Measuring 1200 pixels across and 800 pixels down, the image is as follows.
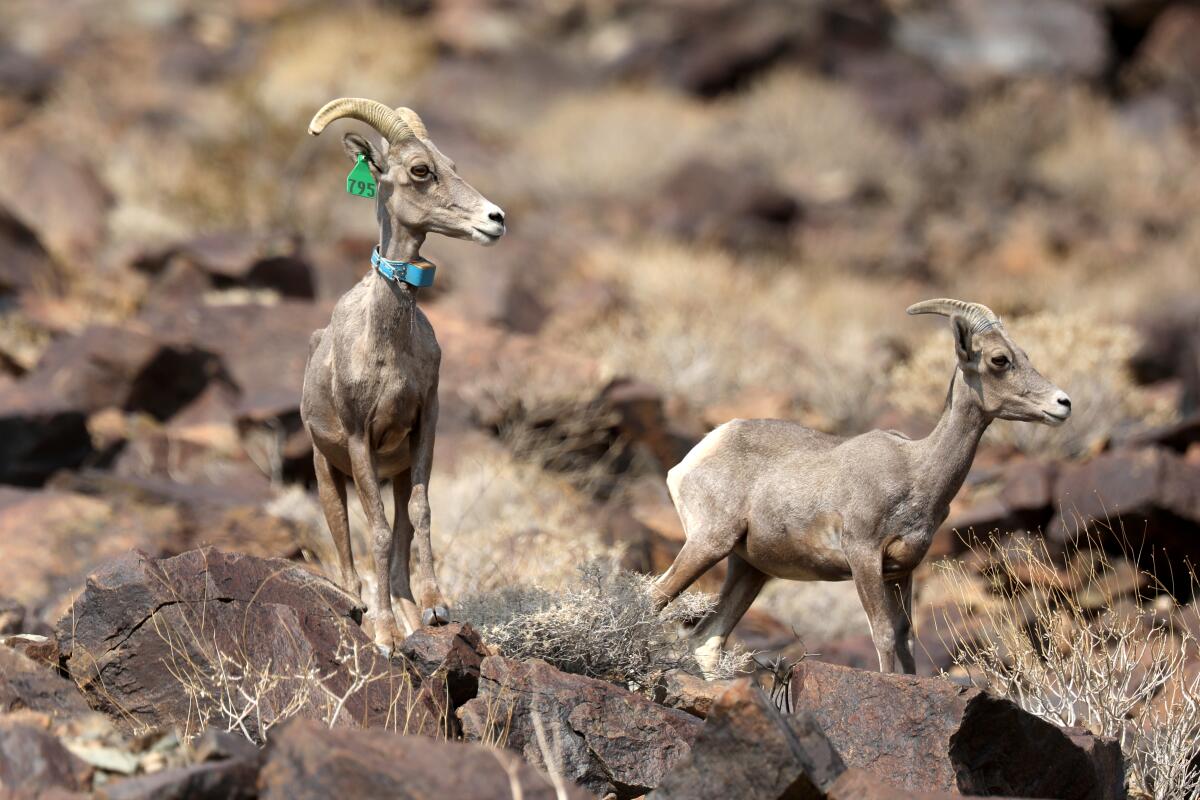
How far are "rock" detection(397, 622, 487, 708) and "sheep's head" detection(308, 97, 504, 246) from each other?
1.69 m

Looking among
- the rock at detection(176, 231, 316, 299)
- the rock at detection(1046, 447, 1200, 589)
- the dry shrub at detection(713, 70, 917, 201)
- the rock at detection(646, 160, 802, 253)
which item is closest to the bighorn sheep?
the rock at detection(1046, 447, 1200, 589)

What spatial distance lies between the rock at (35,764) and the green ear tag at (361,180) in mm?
2710

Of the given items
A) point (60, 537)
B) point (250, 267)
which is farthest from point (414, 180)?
point (250, 267)

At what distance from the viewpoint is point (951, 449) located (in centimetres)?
689

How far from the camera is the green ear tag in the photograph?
262 inches

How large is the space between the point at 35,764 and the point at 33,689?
979 mm

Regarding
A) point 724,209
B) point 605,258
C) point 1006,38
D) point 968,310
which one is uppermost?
point 968,310

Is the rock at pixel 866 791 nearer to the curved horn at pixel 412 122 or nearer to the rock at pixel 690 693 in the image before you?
the rock at pixel 690 693

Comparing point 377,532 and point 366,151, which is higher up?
point 366,151

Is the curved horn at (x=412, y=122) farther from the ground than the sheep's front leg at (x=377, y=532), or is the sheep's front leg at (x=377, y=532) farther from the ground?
the curved horn at (x=412, y=122)

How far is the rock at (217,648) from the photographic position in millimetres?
6078

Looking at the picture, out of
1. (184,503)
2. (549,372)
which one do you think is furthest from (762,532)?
(549,372)

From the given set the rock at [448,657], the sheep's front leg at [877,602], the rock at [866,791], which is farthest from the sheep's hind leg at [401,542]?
the rock at [866,791]

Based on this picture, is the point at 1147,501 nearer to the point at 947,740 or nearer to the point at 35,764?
the point at 947,740
